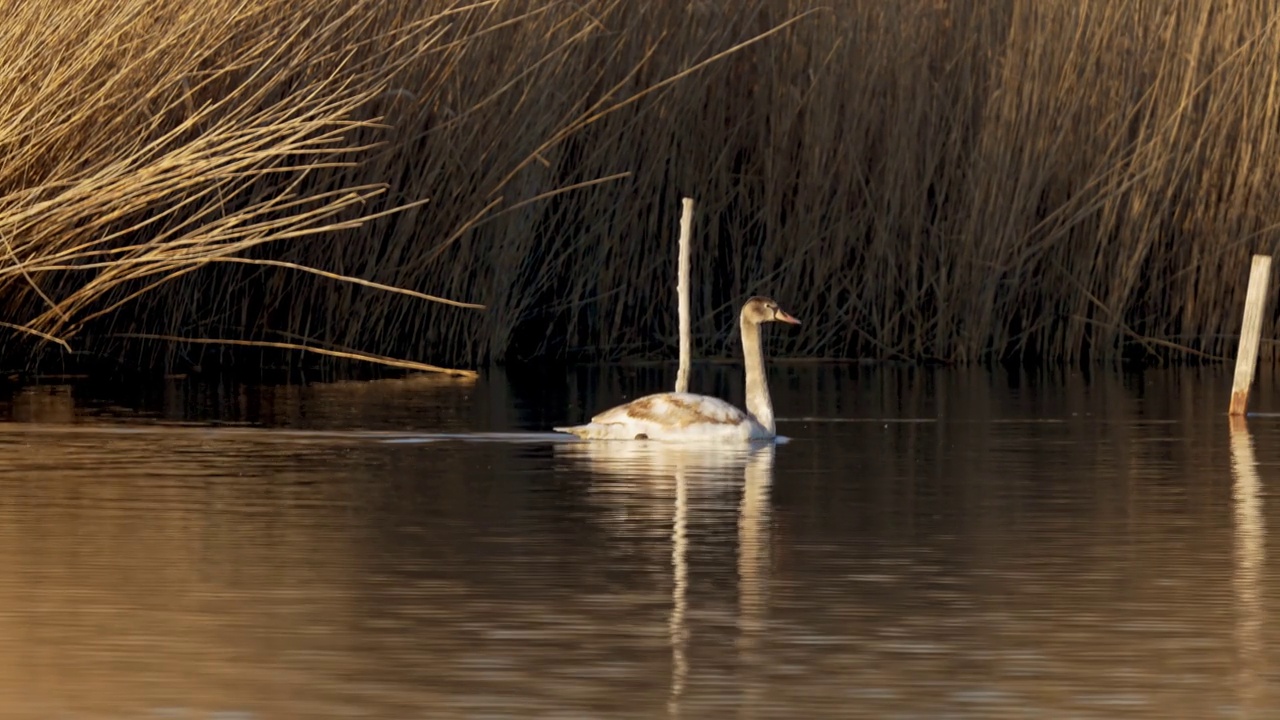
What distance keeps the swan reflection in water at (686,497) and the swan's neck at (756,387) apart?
240mm

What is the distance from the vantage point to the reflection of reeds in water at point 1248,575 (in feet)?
15.2

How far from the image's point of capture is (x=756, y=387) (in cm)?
1002

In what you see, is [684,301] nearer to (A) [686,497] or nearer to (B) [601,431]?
(B) [601,431]

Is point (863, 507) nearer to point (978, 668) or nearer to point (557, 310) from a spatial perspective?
point (978, 668)

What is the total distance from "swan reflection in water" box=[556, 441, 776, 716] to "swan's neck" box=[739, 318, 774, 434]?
0.24 metres

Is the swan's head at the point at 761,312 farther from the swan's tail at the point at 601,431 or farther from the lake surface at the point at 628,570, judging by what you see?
the swan's tail at the point at 601,431

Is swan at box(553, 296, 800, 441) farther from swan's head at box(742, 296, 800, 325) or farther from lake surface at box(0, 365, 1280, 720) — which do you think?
swan's head at box(742, 296, 800, 325)

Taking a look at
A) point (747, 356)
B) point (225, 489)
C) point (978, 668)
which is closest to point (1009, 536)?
point (978, 668)

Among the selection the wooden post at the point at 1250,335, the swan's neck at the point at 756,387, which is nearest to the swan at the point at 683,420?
the swan's neck at the point at 756,387

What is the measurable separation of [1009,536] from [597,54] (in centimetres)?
806

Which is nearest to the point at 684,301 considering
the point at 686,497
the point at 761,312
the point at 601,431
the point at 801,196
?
the point at 761,312

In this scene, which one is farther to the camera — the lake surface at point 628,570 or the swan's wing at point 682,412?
the swan's wing at point 682,412

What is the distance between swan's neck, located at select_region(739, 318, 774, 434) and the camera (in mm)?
9891

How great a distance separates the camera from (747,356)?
10.4 metres
